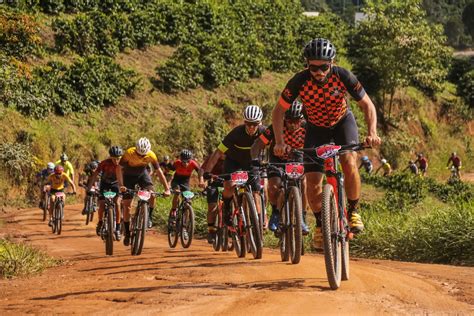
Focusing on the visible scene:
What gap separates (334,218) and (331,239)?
8.6 inches

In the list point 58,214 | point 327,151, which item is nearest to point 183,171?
point 58,214

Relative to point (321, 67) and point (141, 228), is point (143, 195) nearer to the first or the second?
point (141, 228)

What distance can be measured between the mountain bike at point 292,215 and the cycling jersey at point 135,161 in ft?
15.4

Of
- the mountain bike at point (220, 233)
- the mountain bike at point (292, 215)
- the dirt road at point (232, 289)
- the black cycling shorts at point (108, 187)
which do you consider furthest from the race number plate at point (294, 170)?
the black cycling shorts at point (108, 187)

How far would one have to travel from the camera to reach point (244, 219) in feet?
36.4

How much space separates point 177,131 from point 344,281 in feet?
89.2

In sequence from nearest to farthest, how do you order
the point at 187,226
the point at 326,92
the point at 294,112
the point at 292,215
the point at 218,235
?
the point at 326,92 → the point at 292,215 → the point at 294,112 → the point at 218,235 → the point at 187,226

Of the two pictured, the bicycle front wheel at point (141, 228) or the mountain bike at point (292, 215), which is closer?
the mountain bike at point (292, 215)

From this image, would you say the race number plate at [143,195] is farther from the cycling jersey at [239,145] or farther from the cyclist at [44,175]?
the cyclist at [44,175]

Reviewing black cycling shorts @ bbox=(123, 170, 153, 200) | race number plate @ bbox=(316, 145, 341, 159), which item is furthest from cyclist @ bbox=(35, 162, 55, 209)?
race number plate @ bbox=(316, 145, 341, 159)

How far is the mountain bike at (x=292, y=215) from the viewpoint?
9461 mm

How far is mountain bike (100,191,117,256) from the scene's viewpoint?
45.7ft

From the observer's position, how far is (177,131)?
35031mm

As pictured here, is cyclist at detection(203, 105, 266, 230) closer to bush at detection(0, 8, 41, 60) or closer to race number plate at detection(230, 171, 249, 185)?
race number plate at detection(230, 171, 249, 185)
